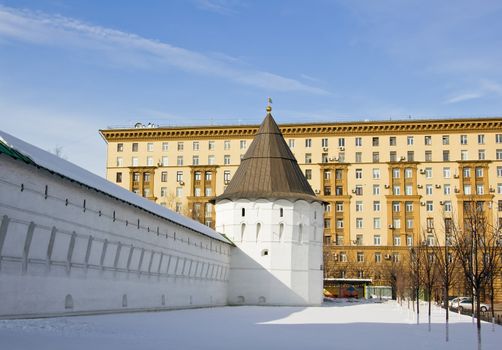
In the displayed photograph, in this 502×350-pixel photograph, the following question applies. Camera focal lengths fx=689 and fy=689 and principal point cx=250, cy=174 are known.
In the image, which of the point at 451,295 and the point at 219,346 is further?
the point at 451,295

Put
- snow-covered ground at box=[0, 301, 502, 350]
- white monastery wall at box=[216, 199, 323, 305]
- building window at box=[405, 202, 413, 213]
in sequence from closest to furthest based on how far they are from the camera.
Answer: snow-covered ground at box=[0, 301, 502, 350], white monastery wall at box=[216, 199, 323, 305], building window at box=[405, 202, 413, 213]

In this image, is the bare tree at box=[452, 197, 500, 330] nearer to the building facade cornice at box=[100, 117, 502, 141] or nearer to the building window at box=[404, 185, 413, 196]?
the building window at box=[404, 185, 413, 196]

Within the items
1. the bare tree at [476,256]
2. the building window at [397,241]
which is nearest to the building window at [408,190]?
the building window at [397,241]

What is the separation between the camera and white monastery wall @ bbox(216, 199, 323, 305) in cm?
4334

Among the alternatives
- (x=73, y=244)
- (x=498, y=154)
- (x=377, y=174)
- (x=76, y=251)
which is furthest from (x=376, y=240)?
(x=73, y=244)

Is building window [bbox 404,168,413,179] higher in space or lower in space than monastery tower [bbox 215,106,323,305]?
higher

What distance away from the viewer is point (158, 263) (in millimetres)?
28609

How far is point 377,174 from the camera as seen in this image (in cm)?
7162

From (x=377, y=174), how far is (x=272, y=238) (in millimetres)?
30509

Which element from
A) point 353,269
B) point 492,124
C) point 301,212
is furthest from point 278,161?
point 492,124

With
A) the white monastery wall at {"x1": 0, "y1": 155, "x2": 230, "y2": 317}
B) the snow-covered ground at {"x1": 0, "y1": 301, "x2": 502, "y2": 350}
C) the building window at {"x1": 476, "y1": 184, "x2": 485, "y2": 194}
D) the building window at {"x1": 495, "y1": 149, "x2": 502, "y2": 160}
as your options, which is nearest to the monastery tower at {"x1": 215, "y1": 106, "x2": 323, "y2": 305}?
the white monastery wall at {"x1": 0, "y1": 155, "x2": 230, "y2": 317}

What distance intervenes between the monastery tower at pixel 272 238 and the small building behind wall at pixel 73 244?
1199 centimetres

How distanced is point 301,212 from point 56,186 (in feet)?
88.8

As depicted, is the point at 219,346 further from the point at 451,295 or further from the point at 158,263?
the point at 451,295
